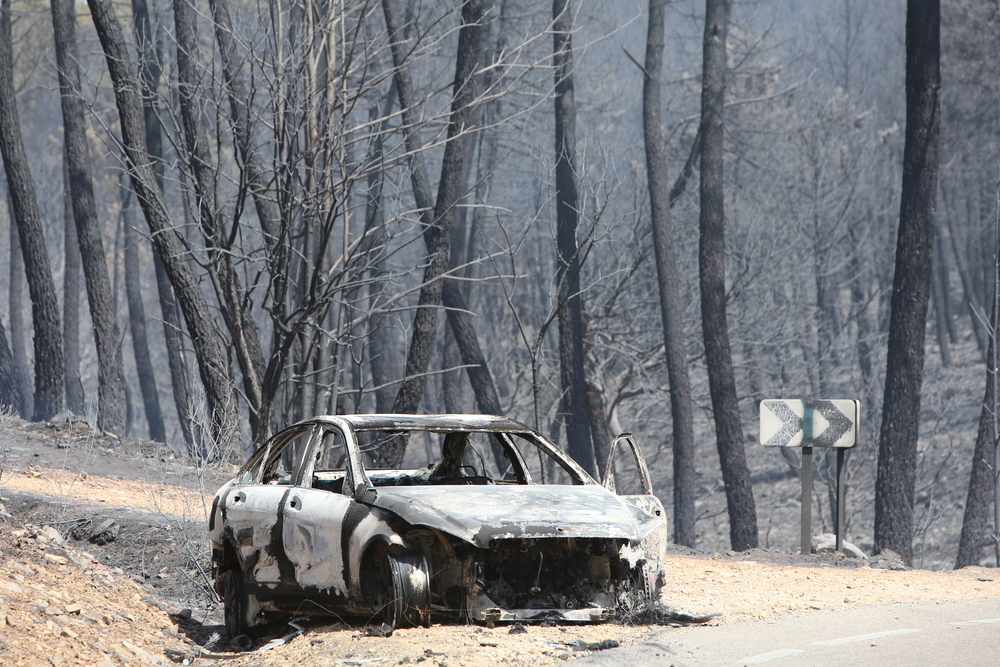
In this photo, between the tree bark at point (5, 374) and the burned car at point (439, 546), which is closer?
the burned car at point (439, 546)

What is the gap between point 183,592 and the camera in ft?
29.2

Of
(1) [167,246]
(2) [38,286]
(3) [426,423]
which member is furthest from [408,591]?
(2) [38,286]

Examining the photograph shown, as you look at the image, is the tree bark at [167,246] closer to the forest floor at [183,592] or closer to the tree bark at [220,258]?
the tree bark at [220,258]

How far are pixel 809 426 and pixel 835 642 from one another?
4.69 m

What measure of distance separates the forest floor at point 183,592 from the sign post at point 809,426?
1.05 m

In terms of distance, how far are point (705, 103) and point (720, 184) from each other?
203 centimetres

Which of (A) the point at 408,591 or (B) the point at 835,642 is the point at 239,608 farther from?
(B) the point at 835,642

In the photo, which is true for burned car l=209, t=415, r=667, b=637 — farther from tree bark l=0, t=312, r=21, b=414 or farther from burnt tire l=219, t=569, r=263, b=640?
tree bark l=0, t=312, r=21, b=414

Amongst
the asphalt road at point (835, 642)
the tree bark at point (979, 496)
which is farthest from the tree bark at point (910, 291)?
the asphalt road at point (835, 642)

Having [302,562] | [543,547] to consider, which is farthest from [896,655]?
[302,562]

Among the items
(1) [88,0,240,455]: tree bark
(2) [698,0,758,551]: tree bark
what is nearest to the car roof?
(1) [88,0,240,455]: tree bark

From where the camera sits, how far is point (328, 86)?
1083 centimetres

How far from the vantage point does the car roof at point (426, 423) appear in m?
6.63

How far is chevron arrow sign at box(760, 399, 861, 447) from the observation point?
10.5 metres
